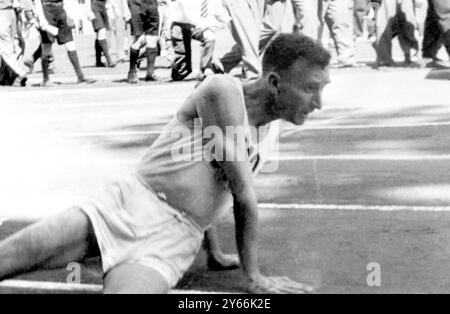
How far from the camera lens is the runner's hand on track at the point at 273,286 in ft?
13.5

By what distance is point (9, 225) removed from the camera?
564 centimetres

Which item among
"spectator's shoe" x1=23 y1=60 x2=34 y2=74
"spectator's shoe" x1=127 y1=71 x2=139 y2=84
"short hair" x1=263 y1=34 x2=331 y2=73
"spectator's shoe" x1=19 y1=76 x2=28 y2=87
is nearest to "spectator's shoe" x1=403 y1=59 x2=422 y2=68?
"spectator's shoe" x1=127 y1=71 x2=139 y2=84

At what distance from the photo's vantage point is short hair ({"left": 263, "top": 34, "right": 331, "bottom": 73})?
405 cm

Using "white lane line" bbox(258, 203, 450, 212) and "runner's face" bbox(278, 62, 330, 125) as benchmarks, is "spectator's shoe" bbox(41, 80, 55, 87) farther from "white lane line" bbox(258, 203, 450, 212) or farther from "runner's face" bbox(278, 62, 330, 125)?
"runner's face" bbox(278, 62, 330, 125)

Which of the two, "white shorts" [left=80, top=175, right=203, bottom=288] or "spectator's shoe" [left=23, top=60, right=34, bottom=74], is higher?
"white shorts" [left=80, top=175, right=203, bottom=288]

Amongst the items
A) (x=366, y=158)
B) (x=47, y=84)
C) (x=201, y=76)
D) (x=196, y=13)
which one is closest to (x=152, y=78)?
(x=201, y=76)

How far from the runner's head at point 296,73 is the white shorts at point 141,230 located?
676 mm

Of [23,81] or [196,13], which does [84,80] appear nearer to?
[23,81]

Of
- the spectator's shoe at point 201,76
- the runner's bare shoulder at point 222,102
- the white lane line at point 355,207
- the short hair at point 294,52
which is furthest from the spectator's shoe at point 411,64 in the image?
the runner's bare shoulder at point 222,102

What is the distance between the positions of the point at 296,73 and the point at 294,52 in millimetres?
90

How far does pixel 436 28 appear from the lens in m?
13.6

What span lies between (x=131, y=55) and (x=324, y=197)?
8128 millimetres

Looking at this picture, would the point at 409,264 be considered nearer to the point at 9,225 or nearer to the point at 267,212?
the point at 267,212

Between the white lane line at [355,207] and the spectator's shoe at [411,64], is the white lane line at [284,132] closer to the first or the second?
the white lane line at [355,207]
